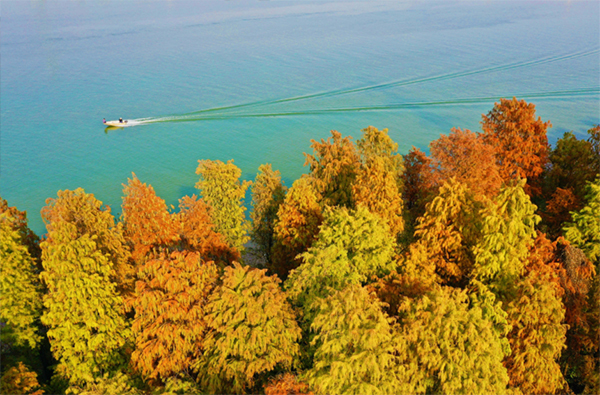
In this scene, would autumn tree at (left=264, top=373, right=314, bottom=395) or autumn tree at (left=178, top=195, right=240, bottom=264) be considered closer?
autumn tree at (left=264, top=373, right=314, bottom=395)

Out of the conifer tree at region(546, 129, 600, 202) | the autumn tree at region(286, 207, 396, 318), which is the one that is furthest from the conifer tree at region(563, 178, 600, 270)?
the autumn tree at region(286, 207, 396, 318)

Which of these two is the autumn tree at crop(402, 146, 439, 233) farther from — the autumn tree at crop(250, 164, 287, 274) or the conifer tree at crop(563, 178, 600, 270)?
the conifer tree at crop(563, 178, 600, 270)

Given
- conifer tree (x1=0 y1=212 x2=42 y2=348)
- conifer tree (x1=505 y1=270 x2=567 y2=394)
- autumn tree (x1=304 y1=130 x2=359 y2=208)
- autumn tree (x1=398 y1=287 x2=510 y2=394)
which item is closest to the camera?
autumn tree (x1=398 y1=287 x2=510 y2=394)

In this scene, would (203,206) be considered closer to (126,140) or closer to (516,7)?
(126,140)

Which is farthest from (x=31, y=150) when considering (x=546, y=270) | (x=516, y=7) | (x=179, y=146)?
(x=516, y=7)

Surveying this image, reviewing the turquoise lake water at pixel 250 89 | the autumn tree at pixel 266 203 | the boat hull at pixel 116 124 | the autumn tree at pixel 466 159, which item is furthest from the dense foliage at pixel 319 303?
the boat hull at pixel 116 124

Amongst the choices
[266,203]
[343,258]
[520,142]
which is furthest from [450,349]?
[520,142]

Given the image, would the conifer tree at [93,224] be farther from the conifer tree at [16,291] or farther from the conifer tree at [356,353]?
the conifer tree at [356,353]
